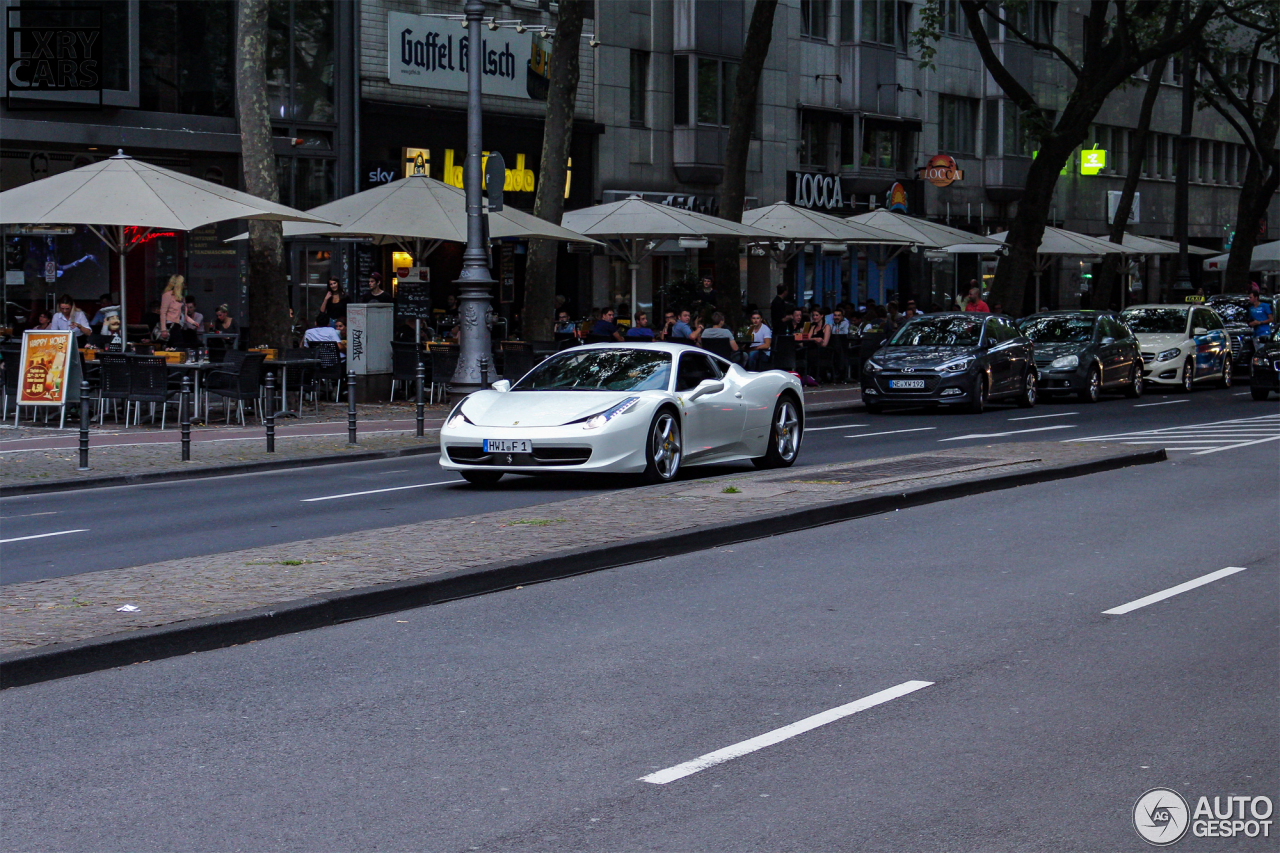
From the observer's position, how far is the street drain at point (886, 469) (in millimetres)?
14734

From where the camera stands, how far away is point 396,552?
1031 cm

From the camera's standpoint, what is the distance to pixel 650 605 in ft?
30.1

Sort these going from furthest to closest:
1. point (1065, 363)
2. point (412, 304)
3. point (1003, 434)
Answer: point (1065, 363) < point (412, 304) < point (1003, 434)

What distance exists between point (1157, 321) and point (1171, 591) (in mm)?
26342

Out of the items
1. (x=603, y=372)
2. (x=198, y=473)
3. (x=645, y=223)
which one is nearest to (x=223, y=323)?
(x=645, y=223)

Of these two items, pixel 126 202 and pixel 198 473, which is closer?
pixel 198 473

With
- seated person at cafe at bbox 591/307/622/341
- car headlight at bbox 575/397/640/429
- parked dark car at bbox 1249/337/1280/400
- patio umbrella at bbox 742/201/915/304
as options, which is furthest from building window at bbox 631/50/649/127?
car headlight at bbox 575/397/640/429

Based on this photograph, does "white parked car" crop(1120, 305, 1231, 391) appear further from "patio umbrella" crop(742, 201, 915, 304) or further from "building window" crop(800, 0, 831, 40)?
"building window" crop(800, 0, 831, 40)

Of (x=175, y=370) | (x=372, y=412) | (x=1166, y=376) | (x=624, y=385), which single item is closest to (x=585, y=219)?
(x=372, y=412)

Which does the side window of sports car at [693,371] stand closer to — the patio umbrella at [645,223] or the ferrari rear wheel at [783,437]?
the ferrari rear wheel at [783,437]

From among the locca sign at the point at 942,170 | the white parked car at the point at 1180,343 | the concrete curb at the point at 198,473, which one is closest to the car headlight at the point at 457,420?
the concrete curb at the point at 198,473

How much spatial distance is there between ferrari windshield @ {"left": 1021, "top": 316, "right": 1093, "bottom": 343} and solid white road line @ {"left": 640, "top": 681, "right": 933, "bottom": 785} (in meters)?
24.7

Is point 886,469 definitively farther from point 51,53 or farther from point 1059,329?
point 51,53

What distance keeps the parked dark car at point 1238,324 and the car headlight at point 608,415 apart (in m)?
25.3
